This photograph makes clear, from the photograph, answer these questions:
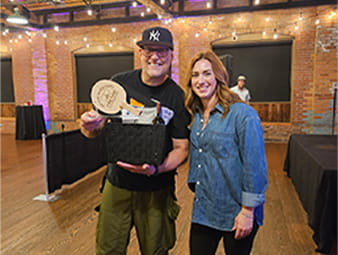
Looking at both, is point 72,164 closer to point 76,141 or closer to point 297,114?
point 76,141

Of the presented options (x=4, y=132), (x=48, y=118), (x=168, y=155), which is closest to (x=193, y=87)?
(x=168, y=155)

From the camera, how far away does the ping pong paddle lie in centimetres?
124

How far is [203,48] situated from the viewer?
287 inches

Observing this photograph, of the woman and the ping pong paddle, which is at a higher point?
the ping pong paddle

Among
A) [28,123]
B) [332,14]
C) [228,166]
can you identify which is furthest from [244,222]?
[28,123]

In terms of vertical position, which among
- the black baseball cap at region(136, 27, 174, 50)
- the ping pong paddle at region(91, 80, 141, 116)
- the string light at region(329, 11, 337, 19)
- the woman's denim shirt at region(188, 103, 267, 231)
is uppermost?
the string light at region(329, 11, 337, 19)

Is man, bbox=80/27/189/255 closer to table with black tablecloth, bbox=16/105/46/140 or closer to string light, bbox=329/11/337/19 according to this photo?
string light, bbox=329/11/337/19

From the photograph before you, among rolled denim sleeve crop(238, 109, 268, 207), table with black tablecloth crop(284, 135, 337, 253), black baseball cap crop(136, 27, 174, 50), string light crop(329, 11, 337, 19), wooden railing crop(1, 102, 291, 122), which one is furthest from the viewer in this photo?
wooden railing crop(1, 102, 291, 122)

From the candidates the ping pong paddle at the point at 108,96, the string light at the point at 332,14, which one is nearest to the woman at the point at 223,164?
the ping pong paddle at the point at 108,96

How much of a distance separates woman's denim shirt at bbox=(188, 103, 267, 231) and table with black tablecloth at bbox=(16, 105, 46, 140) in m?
7.17

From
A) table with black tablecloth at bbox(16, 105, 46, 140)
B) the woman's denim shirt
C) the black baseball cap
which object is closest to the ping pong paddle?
the black baseball cap

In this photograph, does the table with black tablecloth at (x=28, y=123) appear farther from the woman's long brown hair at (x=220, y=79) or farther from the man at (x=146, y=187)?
the woman's long brown hair at (x=220, y=79)

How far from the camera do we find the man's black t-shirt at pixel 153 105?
138cm

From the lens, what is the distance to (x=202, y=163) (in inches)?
50.9
